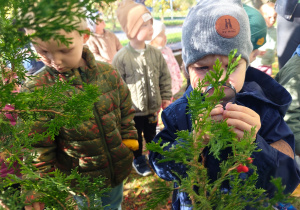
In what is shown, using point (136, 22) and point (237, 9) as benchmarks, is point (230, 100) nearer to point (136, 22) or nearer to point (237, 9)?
point (237, 9)

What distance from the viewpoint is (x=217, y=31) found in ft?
4.63

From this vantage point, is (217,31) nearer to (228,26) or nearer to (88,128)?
(228,26)

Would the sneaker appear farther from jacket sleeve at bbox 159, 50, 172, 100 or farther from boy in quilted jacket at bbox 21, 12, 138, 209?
boy in quilted jacket at bbox 21, 12, 138, 209

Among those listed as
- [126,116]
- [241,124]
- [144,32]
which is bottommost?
[126,116]

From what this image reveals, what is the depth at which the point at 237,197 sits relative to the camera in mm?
701

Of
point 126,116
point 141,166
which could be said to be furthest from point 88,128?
point 141,166

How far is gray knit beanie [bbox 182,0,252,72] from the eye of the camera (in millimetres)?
1401

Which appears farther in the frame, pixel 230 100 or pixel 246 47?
pixel 246 47

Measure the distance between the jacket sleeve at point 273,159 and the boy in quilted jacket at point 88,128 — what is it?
1.30 metres

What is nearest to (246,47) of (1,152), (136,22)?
(1,152)

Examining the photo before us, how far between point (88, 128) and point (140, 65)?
2004 mm

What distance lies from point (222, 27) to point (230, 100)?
0.48 metres

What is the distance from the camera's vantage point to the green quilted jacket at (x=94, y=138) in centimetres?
197

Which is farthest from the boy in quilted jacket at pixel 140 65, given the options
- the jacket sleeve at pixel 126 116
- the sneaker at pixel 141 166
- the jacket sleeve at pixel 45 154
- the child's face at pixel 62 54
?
the jacket sleeve at pixel 45 154
